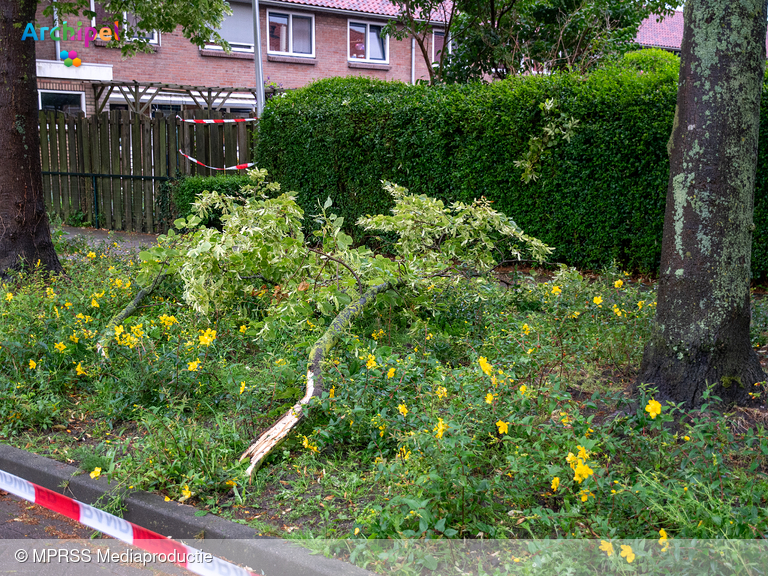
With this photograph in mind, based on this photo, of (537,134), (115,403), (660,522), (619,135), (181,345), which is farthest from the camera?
(537,134)

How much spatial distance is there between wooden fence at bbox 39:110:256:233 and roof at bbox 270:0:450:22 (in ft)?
42.7

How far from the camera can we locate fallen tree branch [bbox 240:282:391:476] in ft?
12.2

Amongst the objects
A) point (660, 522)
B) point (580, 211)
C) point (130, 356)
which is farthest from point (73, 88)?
point (660, 522)

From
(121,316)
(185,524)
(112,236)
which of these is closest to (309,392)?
(185,524)

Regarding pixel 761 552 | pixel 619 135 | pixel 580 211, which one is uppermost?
pixel 619 135

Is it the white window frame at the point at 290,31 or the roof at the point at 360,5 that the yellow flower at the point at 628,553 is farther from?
the roof at the point at 360,5

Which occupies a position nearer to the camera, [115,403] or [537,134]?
[115,403]

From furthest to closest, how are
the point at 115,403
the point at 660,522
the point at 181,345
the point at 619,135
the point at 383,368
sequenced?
1. the point at 619,135
2. the point at 181,345
3. the point at 115,403
4. the point at 383,368
5. the point at 660,522

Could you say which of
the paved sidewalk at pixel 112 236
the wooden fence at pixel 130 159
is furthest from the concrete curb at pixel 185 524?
the wooden fence at pixel 130 159

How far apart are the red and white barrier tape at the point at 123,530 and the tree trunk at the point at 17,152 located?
158 inches

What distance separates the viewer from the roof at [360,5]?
1006 inches

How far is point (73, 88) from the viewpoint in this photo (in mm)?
21938

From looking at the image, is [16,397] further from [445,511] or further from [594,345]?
[594,345]

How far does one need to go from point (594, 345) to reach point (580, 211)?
3.94 metres
